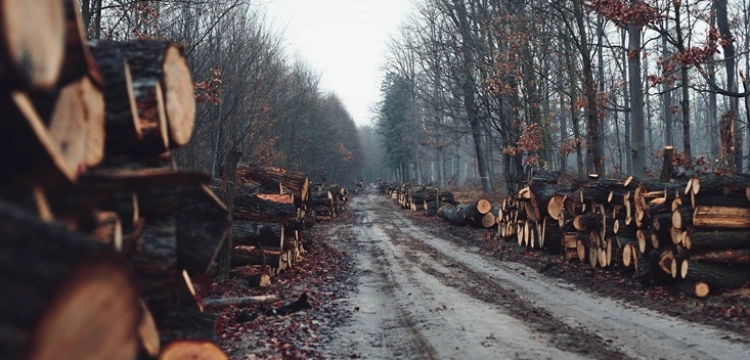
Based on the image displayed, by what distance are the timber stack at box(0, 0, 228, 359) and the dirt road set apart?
3.74 meters

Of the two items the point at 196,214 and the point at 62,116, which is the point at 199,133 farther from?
the point at 62,116

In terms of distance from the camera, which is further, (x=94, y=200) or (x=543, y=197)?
(x=543, y=197)

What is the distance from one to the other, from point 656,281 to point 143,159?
10066mm

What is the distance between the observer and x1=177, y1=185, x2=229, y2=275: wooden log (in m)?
3.90

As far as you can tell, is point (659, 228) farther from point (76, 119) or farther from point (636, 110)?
point (76, 119)

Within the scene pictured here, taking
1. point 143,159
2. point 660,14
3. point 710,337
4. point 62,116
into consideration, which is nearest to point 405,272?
point 710,337

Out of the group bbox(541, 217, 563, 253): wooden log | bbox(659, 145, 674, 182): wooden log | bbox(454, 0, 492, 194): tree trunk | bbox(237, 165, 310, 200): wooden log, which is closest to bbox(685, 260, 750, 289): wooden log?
bbox(659, 145, 674, 182): wooden log

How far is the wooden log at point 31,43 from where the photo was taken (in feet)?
5.21

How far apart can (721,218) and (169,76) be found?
10055 mm

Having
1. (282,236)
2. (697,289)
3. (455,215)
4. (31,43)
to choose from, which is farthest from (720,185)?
(455,215)

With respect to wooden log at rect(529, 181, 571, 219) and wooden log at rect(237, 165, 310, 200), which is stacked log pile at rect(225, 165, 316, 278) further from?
wooden log at rect(529, 181, 571, 219)

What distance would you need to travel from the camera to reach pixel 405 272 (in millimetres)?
13453

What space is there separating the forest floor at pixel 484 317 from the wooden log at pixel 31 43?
5456 mm

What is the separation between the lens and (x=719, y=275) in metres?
9.63
